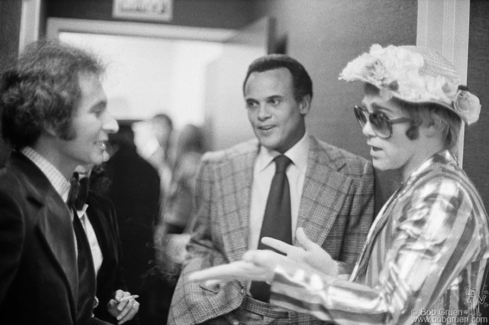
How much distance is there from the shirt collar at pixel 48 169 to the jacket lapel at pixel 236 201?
0.78 m

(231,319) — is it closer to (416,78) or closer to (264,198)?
(264,198)

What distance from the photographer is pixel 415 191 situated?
4.65 feet

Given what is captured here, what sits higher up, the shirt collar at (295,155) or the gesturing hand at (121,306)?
the shirt collar at (295,155)

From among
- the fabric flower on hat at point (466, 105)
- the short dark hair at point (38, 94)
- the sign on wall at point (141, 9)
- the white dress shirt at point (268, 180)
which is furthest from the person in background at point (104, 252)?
the sign on wall at point (141, 9)

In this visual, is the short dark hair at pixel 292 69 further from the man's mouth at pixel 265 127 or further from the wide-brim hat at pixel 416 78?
the wide-brim hat at pixel 416 78

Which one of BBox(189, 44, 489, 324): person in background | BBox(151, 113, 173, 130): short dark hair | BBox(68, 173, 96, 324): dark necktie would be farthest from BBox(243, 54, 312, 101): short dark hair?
BBox(151, 113, 173, 130): short dark hair

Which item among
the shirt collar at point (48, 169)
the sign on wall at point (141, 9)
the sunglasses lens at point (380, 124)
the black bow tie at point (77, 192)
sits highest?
the sign on wall at point (141, 9)

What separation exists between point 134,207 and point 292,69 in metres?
1.02

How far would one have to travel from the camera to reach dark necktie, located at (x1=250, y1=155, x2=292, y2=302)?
82.4 inches

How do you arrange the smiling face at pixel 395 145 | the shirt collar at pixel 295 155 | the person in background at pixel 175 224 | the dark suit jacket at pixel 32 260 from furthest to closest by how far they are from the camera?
the person in background at pixel 175 224 → the shirt collar at pixel 295 155 → the smiling face at pixel 395 145 → the dark suit jacket at pixel 32 260

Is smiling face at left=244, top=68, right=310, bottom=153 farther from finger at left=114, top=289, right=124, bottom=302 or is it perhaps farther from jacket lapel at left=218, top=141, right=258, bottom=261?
finger at left=114, top=289, right=124, bottom=302

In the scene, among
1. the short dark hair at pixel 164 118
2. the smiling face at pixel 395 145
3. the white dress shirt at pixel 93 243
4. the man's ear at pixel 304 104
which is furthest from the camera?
the short dark hair at pixel 164 118

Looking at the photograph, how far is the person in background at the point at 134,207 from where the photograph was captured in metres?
2.60

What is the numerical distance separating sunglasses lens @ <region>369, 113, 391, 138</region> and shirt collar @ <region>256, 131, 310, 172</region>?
0.71 metres
